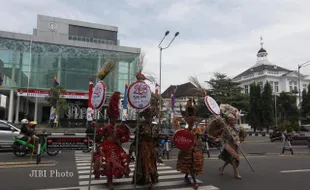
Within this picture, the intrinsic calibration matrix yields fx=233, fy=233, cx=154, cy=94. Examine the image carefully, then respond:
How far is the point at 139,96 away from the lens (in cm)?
532

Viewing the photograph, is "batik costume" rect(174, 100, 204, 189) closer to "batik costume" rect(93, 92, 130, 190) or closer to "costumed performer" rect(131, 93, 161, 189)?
"costumed performer" rect(131, 93, 161, 189)

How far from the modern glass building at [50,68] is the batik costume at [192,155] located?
2175 cm

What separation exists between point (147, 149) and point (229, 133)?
2.59m

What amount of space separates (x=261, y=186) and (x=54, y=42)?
31423 millimetres

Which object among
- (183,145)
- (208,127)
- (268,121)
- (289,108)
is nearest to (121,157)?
(183,145)

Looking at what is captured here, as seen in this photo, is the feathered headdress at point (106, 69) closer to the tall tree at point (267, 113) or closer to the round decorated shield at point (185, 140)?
the round decorated shield at point (185, 140)

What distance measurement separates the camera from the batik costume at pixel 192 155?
559cm

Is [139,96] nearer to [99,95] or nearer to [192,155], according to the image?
[99,95]

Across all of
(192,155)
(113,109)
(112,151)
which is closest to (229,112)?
(192,155)

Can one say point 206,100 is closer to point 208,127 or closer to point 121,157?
point 208,127

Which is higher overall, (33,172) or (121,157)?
(121,157)

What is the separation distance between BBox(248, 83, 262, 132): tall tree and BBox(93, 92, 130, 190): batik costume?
126 feet

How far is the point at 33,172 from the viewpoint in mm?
7117

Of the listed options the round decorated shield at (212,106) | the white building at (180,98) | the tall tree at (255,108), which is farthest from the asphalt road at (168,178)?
the tall tree at (255,108)
